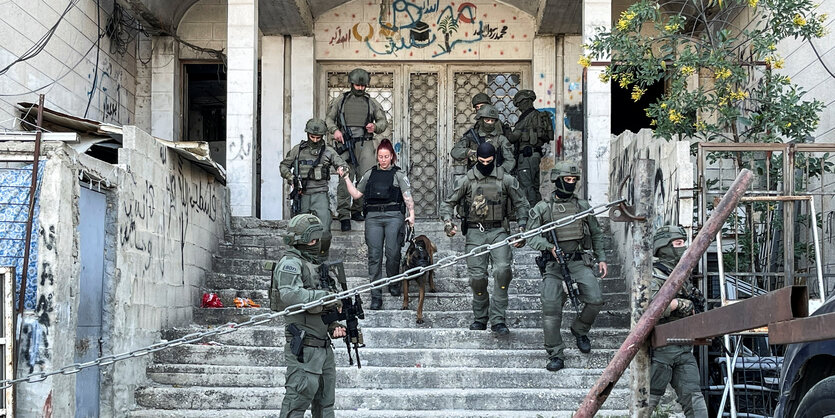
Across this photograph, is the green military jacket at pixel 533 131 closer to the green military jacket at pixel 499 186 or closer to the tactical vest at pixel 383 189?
the tactical vest at pixel 383 189

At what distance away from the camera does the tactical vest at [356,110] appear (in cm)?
1256

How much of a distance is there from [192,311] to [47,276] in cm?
327

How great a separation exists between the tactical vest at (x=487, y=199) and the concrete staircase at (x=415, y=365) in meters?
1.08

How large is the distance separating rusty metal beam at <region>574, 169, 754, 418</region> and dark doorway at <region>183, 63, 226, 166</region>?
12.5m

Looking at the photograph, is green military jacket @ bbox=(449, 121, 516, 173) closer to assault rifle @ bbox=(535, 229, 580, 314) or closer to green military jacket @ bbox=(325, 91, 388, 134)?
green military jacket @ bbox=(325, 91, 388, 134)

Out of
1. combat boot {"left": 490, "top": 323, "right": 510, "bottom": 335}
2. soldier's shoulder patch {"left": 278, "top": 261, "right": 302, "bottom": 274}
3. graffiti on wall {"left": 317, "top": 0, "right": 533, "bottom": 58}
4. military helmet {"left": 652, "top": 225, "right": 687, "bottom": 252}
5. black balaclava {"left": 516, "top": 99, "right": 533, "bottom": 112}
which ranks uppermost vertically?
graffiti on wall {"left": 317, "top": 0, "right": 533, "bottom": 58}

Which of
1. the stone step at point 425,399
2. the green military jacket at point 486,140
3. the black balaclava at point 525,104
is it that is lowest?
the stone step at point 425,399

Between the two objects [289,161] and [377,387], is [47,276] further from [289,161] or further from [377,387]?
[289,161]

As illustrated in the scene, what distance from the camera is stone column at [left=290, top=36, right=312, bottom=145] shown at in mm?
15750

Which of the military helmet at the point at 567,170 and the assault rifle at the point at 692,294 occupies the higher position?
the military helmet at the point at 567,170

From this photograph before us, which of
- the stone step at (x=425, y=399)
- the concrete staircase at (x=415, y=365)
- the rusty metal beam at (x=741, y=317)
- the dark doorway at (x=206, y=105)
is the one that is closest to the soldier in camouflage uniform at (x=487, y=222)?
the concrete staircase at (x=415, y=365)

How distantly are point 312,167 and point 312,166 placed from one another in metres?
0.01

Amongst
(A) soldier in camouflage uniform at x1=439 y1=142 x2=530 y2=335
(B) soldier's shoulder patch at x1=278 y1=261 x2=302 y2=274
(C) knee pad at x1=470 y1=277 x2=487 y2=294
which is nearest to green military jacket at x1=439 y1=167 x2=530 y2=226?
(A) soldier in camouflage uniform at x1=439 y1=142 x2=530 y2=335

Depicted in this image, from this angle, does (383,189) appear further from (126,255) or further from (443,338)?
(126,255)
